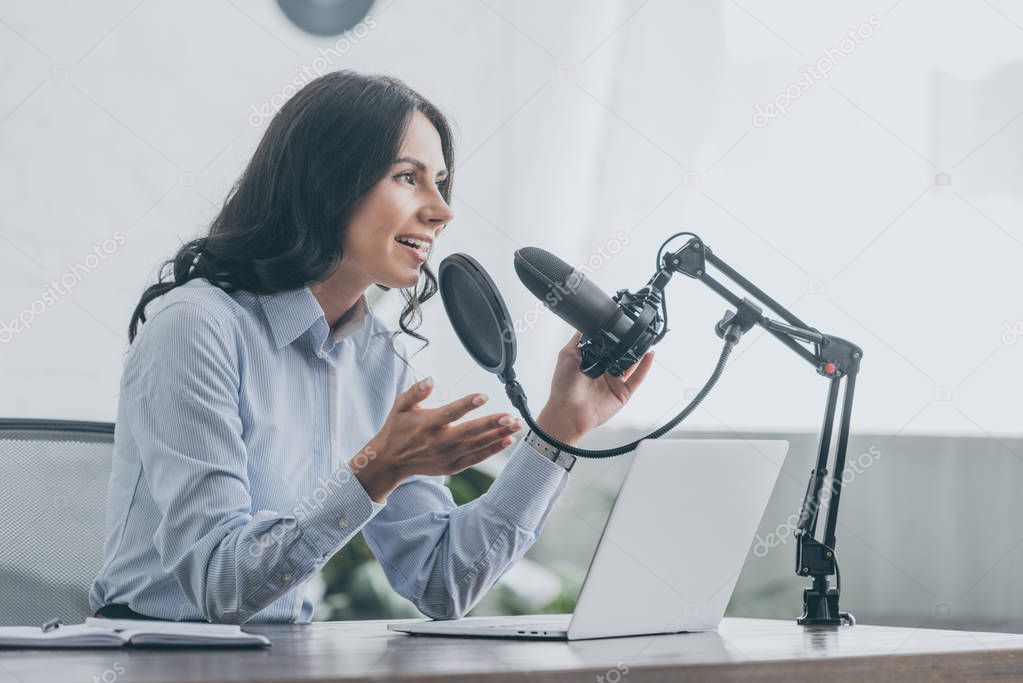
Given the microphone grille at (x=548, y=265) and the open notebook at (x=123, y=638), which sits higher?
the microphone grille at (x=548, y=265)

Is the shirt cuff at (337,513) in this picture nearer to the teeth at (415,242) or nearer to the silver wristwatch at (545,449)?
the silver wristwatch at (545,449)

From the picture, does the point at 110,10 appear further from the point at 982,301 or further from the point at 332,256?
the point at 982,301

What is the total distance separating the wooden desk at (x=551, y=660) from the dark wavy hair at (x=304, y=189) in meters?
0.53

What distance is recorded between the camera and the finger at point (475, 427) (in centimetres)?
93

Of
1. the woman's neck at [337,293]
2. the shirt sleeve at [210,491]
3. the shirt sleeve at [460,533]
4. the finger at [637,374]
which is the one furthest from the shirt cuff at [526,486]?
the woman's neck at [337,293]

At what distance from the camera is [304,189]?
1.43 meters

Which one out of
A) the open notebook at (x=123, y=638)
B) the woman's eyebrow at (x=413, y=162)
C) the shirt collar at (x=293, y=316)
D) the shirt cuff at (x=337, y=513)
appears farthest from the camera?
the woman's eyebrow at (x=413, y=162)

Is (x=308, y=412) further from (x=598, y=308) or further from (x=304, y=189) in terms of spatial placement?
(x=598, y=308)

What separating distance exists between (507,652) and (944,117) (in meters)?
1.91

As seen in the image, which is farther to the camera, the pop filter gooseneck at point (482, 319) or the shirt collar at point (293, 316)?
the shirt collar at point (293, 316)

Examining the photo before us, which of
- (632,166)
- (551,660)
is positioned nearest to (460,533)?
(551,660)

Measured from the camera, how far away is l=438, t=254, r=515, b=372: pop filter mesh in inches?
38.3

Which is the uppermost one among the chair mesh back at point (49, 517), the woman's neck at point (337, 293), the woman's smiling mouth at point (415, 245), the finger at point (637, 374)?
the woman's smiling mouth at point (415, 245)

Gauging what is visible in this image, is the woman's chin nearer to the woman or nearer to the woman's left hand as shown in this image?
the woman
